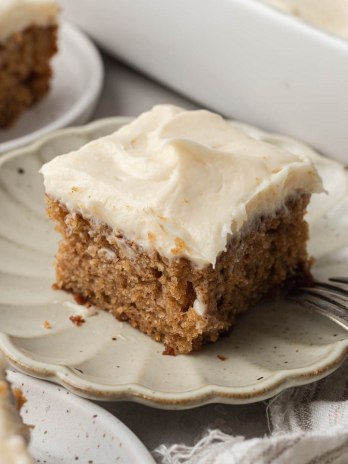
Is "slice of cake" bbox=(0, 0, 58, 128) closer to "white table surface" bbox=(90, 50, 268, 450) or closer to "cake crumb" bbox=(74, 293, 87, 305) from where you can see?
"cake crumb" bbox=(74, 293, 87, 305)

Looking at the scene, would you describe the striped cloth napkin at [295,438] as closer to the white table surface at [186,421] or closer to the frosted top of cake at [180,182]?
the white table surface at [186,421]

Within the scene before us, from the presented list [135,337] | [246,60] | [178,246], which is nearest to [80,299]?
[135,337]

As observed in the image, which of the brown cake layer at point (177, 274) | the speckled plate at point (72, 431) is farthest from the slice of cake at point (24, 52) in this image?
the speckled plate at point (72, 431)

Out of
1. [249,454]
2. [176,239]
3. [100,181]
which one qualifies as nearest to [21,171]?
[100,181]

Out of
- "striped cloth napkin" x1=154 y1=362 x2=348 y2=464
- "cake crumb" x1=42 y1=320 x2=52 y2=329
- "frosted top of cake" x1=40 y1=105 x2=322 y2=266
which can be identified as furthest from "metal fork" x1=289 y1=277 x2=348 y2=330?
"cake crumb" x1=42 y1=320 x2=52 y2=329

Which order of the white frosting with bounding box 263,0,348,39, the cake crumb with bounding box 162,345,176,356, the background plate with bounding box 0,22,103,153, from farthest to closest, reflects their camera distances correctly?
the background plate with bounding box 0,22,103,153 → the white frosting with bounding box 263,0,348,39 → the cake crumb with bounding box 162,345,176,356

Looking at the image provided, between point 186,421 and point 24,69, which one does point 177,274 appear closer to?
point 186,421
